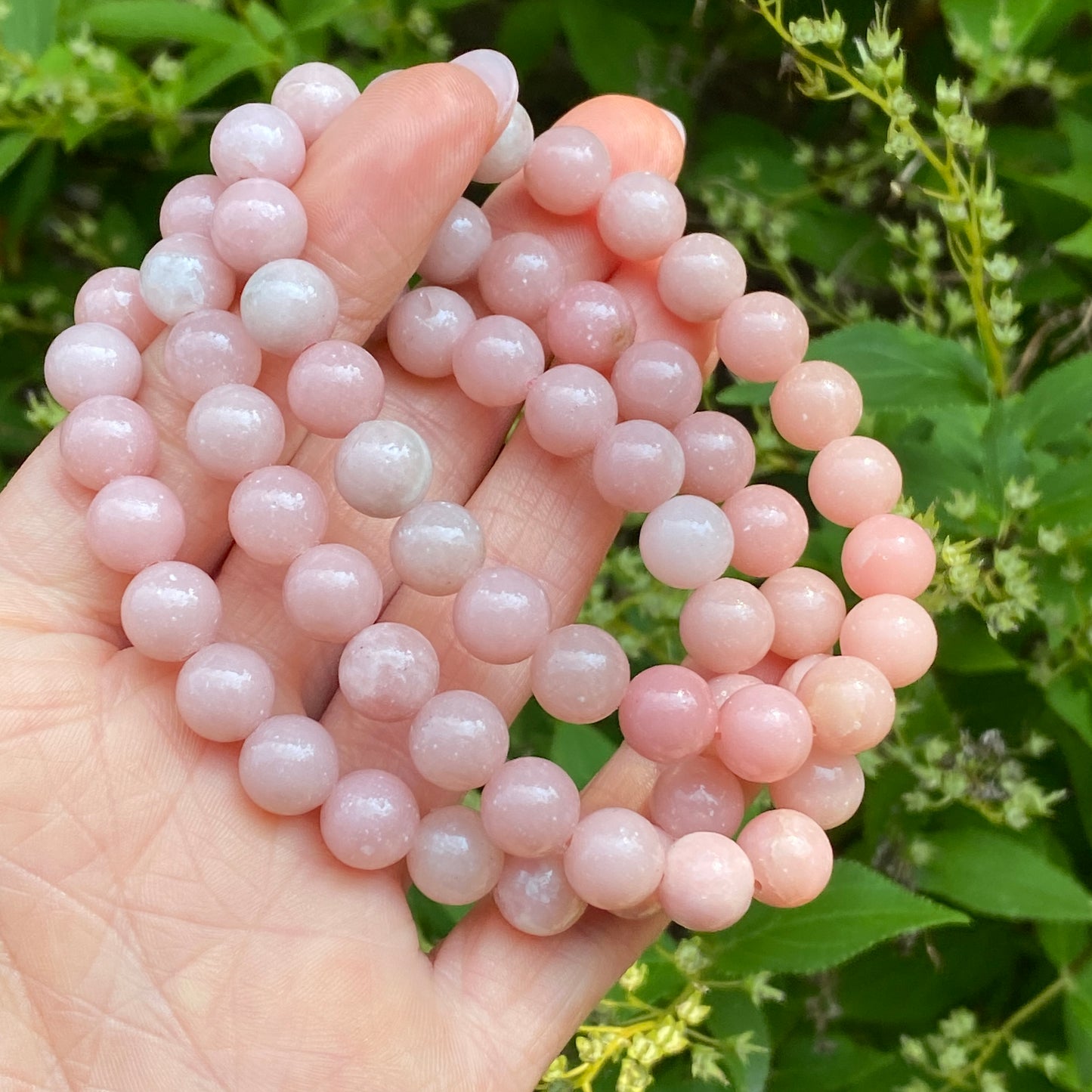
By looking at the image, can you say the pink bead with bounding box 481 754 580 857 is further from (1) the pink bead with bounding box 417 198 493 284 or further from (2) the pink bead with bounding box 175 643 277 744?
(1) the pink bead with bounding box 417 198 493 284

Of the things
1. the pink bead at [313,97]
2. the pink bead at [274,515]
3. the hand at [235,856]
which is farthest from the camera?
the pink bead at [313,97]

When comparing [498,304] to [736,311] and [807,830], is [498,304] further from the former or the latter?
[807,830]

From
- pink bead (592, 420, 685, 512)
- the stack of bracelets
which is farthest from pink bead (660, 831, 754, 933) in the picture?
pink bead (592, 420, 685, 512)

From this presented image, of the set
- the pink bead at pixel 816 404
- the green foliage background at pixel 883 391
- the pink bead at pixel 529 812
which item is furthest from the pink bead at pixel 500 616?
the pink bead at pixel 816 404

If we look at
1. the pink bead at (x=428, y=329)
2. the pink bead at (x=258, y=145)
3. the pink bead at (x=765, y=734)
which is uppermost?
the pink bead at (x=258, y=145)

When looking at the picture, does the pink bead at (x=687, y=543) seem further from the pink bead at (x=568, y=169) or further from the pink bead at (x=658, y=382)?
the pink bead at (x=568, y=169)

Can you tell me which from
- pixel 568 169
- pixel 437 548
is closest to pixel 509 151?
pixel 568 169
